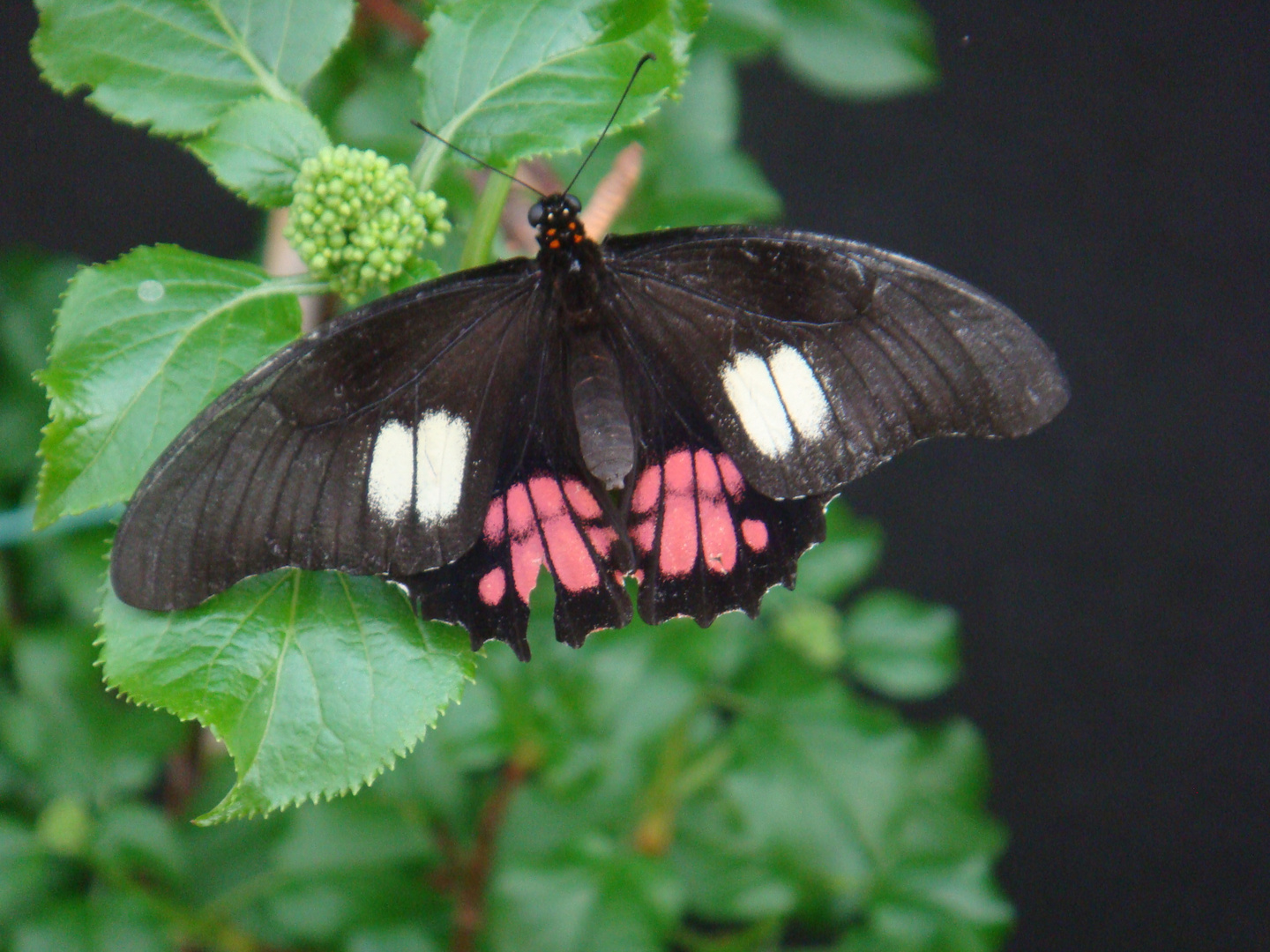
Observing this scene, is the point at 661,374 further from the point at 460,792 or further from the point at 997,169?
the point at 997,169

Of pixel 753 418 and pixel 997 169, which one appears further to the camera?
pixel 997 169

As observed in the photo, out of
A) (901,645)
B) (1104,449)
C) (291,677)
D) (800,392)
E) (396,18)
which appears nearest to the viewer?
(291,677)

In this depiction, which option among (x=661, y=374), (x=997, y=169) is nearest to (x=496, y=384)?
(x=661, y=374)

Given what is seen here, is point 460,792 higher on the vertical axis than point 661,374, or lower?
lower

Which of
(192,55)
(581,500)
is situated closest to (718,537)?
(581,500)

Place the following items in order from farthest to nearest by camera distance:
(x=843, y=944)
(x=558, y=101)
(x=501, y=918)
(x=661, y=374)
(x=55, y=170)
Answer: (x=55, y=170) → (x=843, y=944) → (x=501, y=918) → (x=661, y=374) → (x=558, y=101)

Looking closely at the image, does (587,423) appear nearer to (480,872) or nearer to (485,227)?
(485,227)

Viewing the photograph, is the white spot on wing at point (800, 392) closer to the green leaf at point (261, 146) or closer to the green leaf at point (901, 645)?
the green leaf at point (261, 146)
